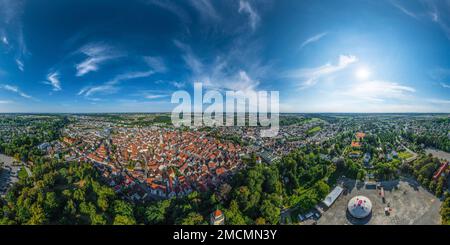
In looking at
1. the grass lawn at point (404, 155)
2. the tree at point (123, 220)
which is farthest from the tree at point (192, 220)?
the grass lawn at point (404, 155)

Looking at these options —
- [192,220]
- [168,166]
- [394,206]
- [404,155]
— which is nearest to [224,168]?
[168,166]

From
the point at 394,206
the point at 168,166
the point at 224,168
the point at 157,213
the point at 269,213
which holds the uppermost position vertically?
the point at 224,168

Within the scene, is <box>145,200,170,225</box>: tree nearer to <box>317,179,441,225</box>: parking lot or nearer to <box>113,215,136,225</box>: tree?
<box>113,215,136,225</box>: tree

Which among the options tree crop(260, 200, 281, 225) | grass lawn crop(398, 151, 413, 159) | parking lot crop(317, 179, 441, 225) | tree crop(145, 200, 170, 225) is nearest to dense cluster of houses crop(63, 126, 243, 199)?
tree crop(145, 200, 170, 225)

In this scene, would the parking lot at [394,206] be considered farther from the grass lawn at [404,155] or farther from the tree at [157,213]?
the grass lawn at [404,155]

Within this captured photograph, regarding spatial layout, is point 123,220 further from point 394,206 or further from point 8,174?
point 8,174

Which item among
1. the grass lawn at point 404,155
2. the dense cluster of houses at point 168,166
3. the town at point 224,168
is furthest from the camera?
the grass lawn at point 404,155
